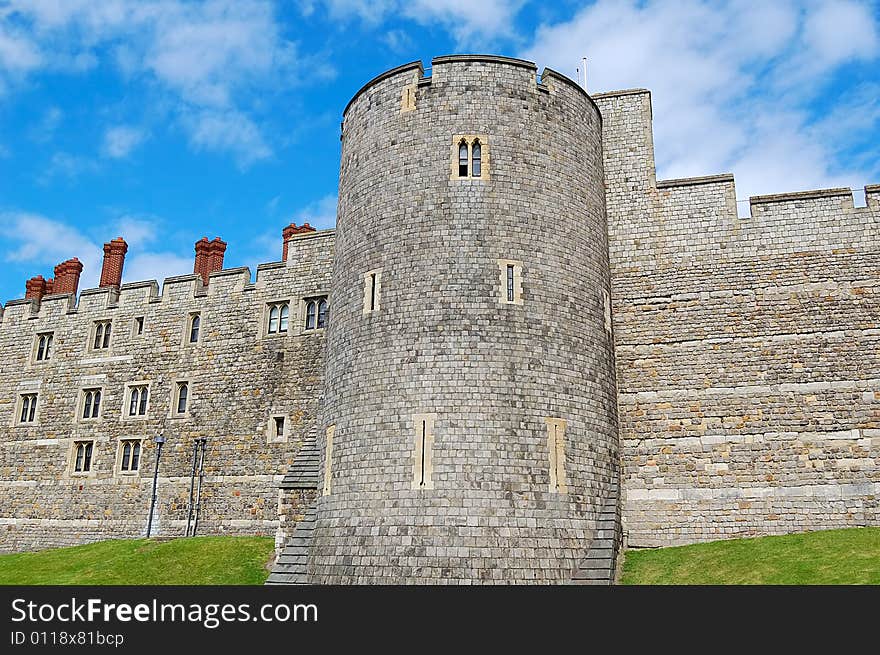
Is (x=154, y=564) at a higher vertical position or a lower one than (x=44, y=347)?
lower

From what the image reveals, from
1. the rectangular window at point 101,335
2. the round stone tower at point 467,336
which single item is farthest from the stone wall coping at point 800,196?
the rectangular window at point 101,335

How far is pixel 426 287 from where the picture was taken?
1838 centimetres

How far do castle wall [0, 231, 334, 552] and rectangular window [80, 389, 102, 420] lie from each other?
216 millimetres

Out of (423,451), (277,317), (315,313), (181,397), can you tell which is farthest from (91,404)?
(423,451)

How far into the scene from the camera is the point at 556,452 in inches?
681

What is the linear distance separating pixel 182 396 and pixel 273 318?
445 centimetres

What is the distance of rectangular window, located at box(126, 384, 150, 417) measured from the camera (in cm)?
2809

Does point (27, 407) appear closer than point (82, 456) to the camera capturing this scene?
No

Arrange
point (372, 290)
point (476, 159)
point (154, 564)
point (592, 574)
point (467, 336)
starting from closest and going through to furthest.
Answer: point (592, 574), point (467, 336), point (372, 290), point (476, 159), point (154, 564)

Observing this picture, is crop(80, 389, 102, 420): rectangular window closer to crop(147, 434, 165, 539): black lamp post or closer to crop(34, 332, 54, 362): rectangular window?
crop(34, 332, 54, 362): rectangular window

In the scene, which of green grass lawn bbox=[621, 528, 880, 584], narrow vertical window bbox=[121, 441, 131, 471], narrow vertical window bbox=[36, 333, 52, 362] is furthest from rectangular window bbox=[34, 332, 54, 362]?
green grass lawn bbox=[621, 528, 880, 584]

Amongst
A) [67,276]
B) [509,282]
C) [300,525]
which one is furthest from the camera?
[67,276]

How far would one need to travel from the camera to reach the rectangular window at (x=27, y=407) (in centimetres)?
3025

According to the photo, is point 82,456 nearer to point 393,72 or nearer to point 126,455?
point 126,455
